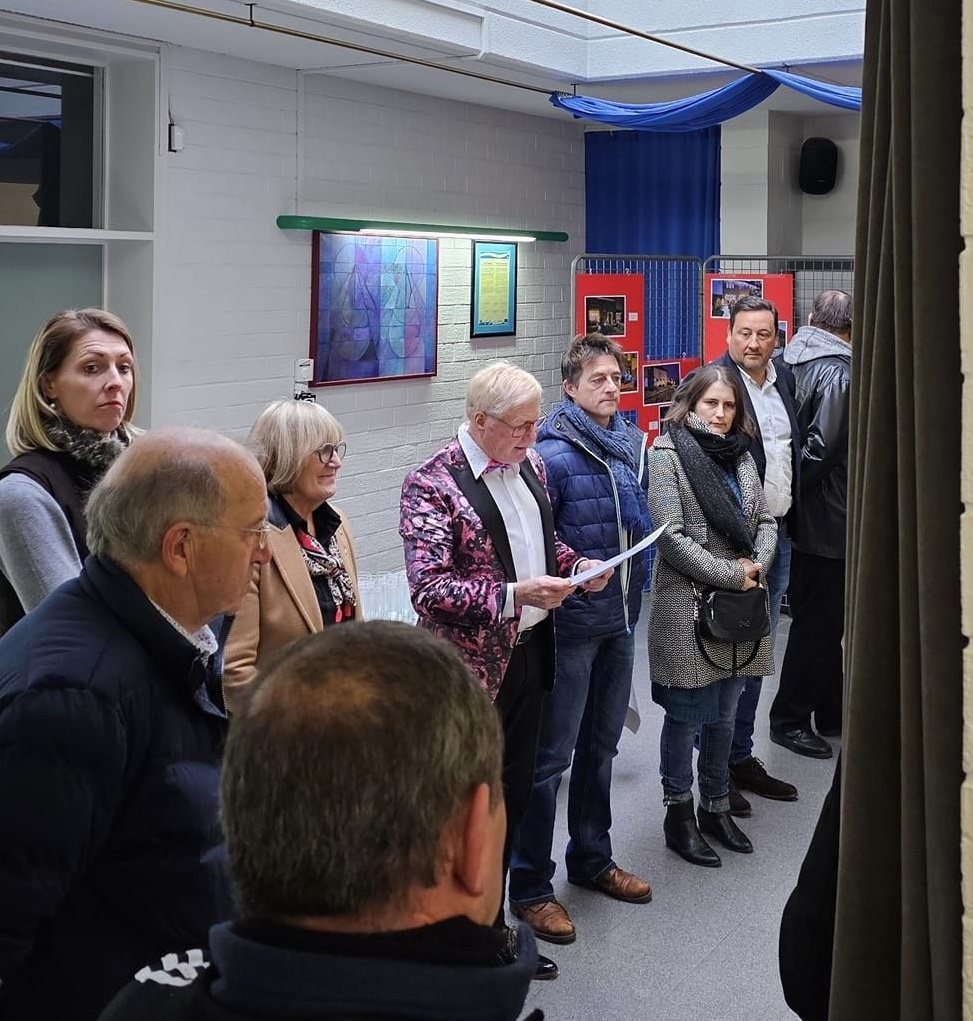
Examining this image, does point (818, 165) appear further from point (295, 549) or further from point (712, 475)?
point (295, 549)

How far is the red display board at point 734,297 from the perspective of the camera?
23.5ft

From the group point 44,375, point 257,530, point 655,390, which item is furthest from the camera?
point 655,390

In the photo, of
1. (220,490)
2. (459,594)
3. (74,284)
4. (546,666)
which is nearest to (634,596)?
(546,666)

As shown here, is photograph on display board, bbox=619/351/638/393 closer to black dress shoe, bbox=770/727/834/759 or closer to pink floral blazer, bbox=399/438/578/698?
black dress shoe, bbox=770/727/834/759

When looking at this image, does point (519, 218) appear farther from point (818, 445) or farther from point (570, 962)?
point (570, 962)

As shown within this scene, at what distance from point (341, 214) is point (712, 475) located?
11.2 ft

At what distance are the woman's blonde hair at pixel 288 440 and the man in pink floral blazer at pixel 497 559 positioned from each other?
435 millimetres

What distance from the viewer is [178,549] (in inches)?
76.2

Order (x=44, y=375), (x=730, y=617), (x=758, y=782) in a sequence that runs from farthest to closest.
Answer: (x=758, y=782)
(x=730, y=617)
(x=44, y=375)

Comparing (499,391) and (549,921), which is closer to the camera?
(499,391)

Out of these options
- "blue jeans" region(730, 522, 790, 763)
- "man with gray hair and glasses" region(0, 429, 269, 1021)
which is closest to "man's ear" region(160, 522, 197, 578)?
"man with gray hair and glasses" region(0, 429, 269, 1021)

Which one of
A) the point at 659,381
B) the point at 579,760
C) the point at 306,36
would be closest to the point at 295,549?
the point at 579,760

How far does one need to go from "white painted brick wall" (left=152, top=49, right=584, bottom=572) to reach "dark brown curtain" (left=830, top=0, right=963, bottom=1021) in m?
4.81

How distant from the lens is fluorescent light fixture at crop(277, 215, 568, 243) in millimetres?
6520
